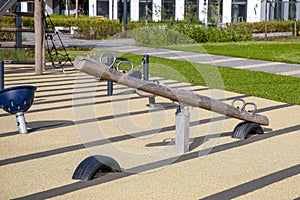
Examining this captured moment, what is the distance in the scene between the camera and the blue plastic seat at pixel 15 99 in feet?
26.1

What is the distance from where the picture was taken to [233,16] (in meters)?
54.5

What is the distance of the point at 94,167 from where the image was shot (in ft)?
20.3

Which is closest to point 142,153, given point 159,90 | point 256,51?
point 159,90

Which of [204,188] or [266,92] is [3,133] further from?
[266,92]

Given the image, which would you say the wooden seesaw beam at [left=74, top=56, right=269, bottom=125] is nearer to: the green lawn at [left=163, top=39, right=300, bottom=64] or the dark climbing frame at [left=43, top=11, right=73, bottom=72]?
the dark climbing frame at [left=43, top=11, right=73, bottom=72]

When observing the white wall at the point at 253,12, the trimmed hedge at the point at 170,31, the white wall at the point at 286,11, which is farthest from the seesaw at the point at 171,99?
the white wall at the point at 286,11

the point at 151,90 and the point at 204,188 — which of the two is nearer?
the point at 204,188

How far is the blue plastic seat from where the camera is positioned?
7.95 m

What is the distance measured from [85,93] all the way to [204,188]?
6.48m

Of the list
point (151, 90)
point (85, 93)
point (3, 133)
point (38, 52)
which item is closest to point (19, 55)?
point (38, 52)

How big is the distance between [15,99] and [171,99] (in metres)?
2.25

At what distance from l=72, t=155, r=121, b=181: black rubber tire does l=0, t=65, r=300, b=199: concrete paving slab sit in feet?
0.28

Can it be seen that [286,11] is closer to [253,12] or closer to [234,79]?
[253,12]

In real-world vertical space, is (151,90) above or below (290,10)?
below
